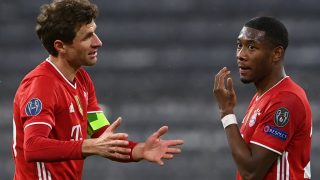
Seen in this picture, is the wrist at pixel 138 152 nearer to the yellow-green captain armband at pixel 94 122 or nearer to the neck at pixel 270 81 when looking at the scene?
the yellow-green captain armband at pixel 94 122

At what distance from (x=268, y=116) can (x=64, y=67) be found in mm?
1016

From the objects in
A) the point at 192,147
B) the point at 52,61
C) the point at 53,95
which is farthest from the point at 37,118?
the point at 192,147

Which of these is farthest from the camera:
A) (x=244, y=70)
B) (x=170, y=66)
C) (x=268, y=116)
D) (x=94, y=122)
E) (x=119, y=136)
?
(x=170, y=66)

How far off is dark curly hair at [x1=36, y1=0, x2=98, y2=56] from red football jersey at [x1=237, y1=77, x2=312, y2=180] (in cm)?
95

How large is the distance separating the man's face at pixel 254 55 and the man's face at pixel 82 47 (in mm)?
729

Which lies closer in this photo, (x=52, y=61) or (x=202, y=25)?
(x=52, y=61)

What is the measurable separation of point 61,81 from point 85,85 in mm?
311

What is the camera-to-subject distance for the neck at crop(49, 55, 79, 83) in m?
4.39

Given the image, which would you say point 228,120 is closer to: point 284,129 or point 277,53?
point 284,129

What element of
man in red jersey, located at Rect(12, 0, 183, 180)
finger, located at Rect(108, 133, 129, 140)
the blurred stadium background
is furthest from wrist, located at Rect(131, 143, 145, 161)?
the blurred stadium background

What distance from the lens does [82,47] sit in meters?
4.42

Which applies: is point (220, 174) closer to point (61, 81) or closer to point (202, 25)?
point (202, 25)

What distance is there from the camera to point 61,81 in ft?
14.2

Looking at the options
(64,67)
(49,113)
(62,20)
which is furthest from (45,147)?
(62,20)
